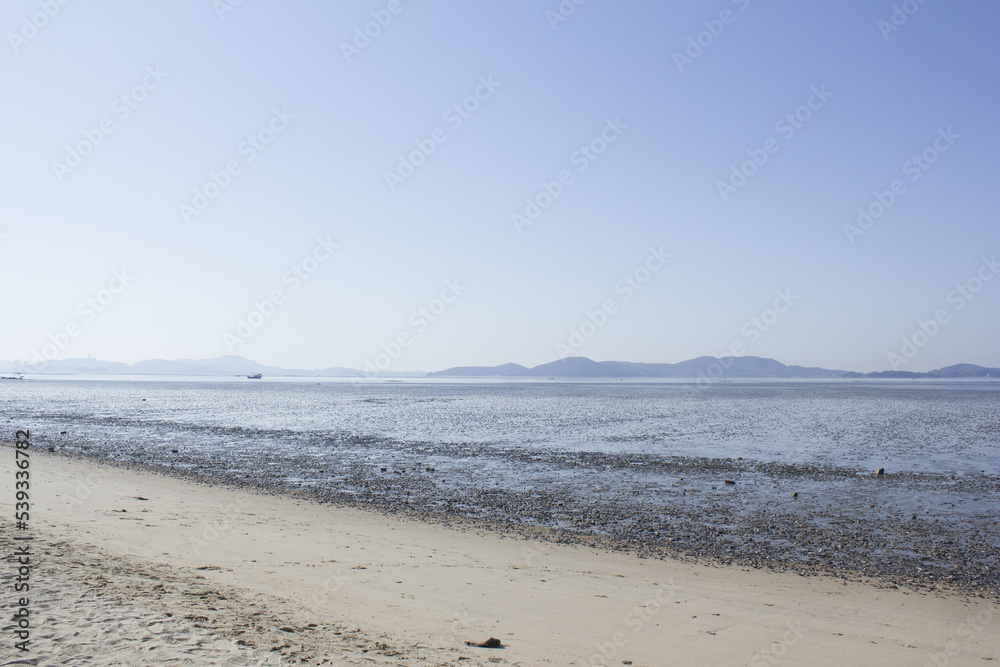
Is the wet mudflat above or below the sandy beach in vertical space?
below

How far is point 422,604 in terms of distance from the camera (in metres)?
8.57

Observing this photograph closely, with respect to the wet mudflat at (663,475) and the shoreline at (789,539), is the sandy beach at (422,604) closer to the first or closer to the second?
the shoreline at (789,539)

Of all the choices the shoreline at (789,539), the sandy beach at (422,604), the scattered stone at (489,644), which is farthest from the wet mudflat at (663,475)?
the scattered stone at (489,644)

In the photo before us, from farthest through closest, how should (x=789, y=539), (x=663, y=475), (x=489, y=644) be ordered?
(x=663, y=475)
(x=789, y=539)
(x=489, y=644)

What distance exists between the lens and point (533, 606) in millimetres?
8836

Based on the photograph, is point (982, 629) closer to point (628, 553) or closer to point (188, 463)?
point (628, 553)

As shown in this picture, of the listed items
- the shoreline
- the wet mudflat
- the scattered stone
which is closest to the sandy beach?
the scattered stone

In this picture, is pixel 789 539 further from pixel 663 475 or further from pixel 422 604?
pixel 422 604

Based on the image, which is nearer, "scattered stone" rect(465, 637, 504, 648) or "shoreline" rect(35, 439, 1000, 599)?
"scattered stone" rect(465, 637, 504, 648)

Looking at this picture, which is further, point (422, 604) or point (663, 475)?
point (663, 475)

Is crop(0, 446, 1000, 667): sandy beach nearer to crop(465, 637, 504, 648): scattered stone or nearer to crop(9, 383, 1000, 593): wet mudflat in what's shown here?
crop(465, 637, 504, 648): scattered stone

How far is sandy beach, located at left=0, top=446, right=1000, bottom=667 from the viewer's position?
6.61 m

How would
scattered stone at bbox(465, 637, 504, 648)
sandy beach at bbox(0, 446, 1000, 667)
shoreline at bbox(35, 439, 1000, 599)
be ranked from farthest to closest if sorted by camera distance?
shoreline at bbox(35, 439, 1000, 599) → scattered stone at bbox(465, 637, 504, 648) → sandy beach at bbox(0, 446, 1000, 667)

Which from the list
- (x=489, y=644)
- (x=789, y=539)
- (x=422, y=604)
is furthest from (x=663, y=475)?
(x=489, y=644)
